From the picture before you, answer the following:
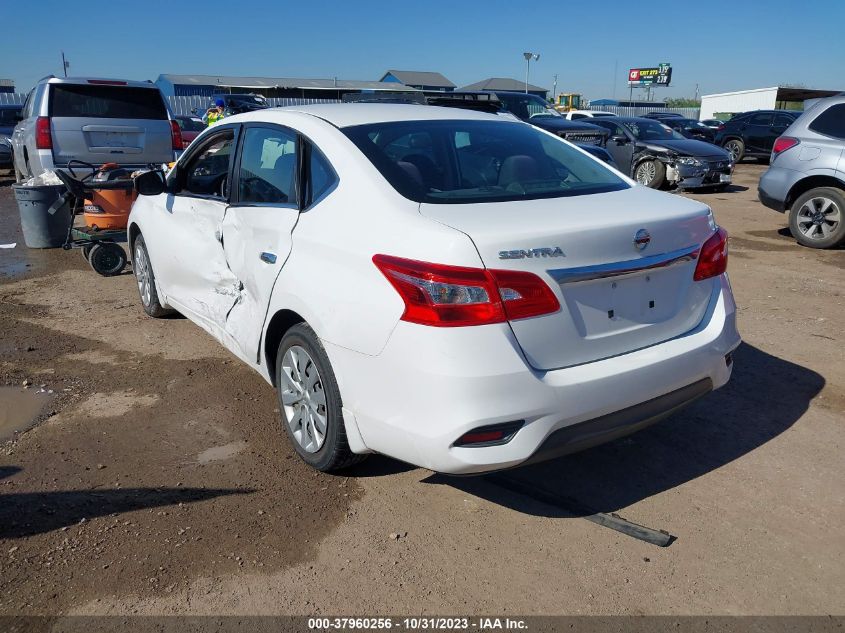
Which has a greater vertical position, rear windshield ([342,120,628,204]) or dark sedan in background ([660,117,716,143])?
rear windshield ([342,120,628,204])

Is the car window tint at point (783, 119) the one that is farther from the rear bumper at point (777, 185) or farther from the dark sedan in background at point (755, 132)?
the rear bumper at point (777, 185)

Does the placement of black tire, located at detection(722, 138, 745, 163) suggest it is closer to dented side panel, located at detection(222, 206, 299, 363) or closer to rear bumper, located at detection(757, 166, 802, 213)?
rear bumper, located at detection(757, 166, 802, 213)

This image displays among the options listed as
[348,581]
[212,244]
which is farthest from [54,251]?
[348,581]

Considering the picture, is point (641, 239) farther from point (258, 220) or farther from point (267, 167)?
point (267, 167)

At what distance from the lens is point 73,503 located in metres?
3.28

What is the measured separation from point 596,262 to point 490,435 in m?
0.80

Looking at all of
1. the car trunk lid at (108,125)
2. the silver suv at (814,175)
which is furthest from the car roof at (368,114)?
the silver suv at (814,175)

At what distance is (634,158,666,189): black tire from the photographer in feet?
47.2

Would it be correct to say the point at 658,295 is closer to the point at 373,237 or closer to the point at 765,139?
the point at 373,237

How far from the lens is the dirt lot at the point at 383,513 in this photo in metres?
2.68

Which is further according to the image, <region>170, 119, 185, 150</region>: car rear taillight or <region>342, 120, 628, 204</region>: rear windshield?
<region>170, 119, 185, 150</region>: car rear taillight

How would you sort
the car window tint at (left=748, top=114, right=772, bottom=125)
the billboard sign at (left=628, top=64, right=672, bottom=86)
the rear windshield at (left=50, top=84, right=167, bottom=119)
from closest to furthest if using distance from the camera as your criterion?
the rear windshield at (left=50, top=84, right=167, bottom=119), the car window tint at (left=748, top=114, right=772, bottom=125), the billboard sign at (left=628, top=64, right=672, bottom=86)

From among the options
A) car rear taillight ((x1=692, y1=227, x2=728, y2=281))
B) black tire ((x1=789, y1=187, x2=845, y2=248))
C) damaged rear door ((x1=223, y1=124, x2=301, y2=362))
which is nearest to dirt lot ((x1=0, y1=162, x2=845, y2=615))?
damaged rear door ((x1=223, y1=124, x2=301, y2=362))

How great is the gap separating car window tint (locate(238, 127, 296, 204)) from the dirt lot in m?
1.31
